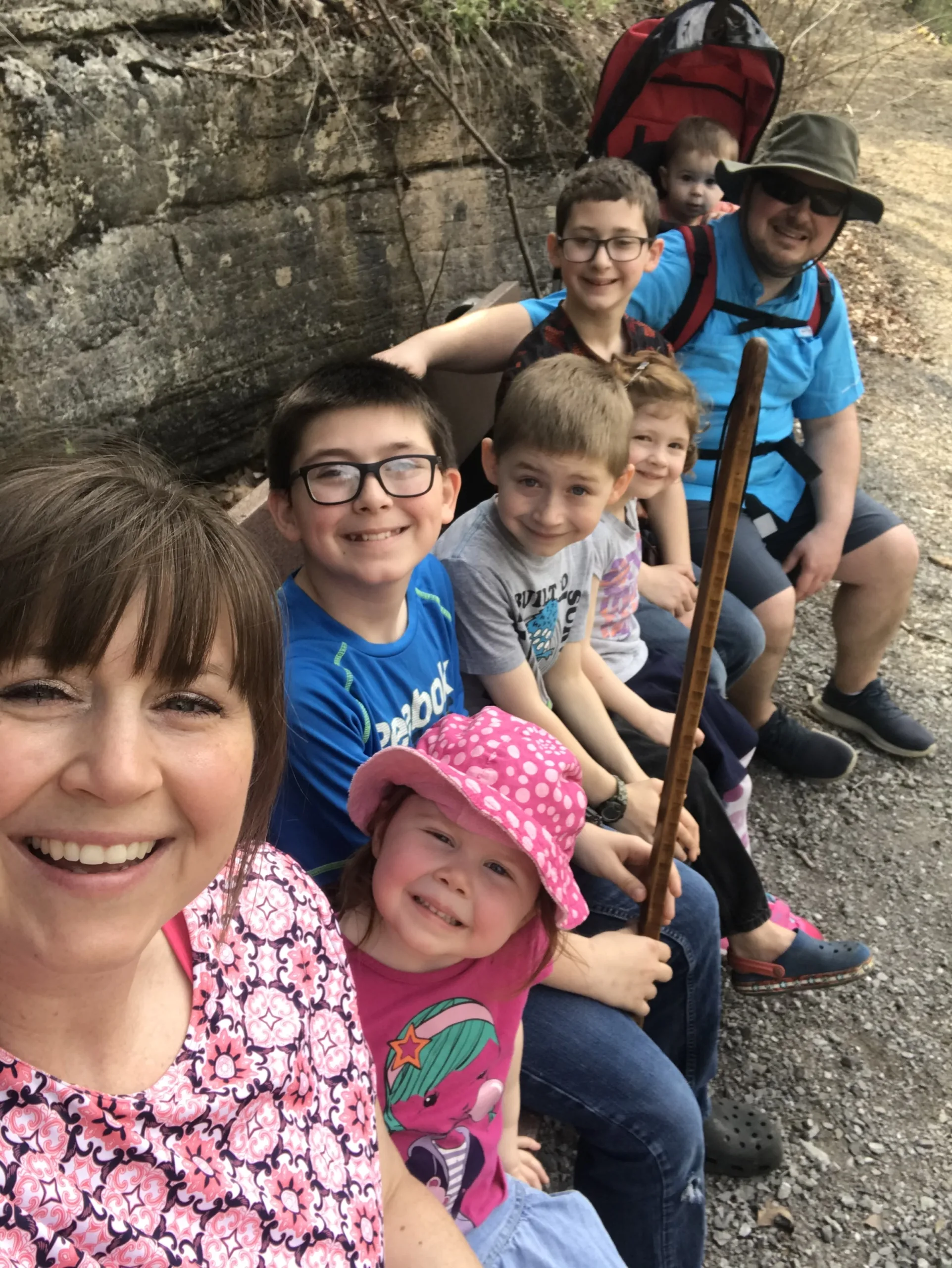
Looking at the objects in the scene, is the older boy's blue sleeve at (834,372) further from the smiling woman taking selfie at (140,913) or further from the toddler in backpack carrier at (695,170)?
the smiling woman taking selfie at (140,913)

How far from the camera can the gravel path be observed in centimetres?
217

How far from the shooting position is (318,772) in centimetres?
157

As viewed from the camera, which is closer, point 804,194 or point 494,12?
point 804,194

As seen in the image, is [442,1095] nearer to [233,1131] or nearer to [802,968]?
[233,1131]

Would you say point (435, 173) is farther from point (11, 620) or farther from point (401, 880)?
point (11, 620)

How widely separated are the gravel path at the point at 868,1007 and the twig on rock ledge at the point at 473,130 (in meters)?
1.99

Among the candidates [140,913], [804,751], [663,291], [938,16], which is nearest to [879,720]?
[804,751]

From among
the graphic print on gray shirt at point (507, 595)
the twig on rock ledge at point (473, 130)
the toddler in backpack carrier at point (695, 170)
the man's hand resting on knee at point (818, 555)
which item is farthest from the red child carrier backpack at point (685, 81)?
the graphic print on gray shirt at point (507, 595)

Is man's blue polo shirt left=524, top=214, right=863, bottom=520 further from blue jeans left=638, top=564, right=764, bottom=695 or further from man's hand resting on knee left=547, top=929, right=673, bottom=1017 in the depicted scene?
man's hand resting on knee left=547, top=929, right=673, bottom=1017

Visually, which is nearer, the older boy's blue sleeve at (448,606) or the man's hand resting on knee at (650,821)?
the older boy's blue sleeve at (448,606)

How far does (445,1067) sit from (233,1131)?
1.70ft

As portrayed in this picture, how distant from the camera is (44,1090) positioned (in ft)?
2.82

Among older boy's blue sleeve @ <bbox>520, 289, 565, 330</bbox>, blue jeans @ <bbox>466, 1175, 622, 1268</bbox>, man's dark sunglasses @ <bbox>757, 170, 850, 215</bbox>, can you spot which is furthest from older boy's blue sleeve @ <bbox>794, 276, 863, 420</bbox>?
blue jeans @ <bbox>466, 1175, 622, 1268</bbox>

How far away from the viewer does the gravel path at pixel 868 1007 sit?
2174mm
